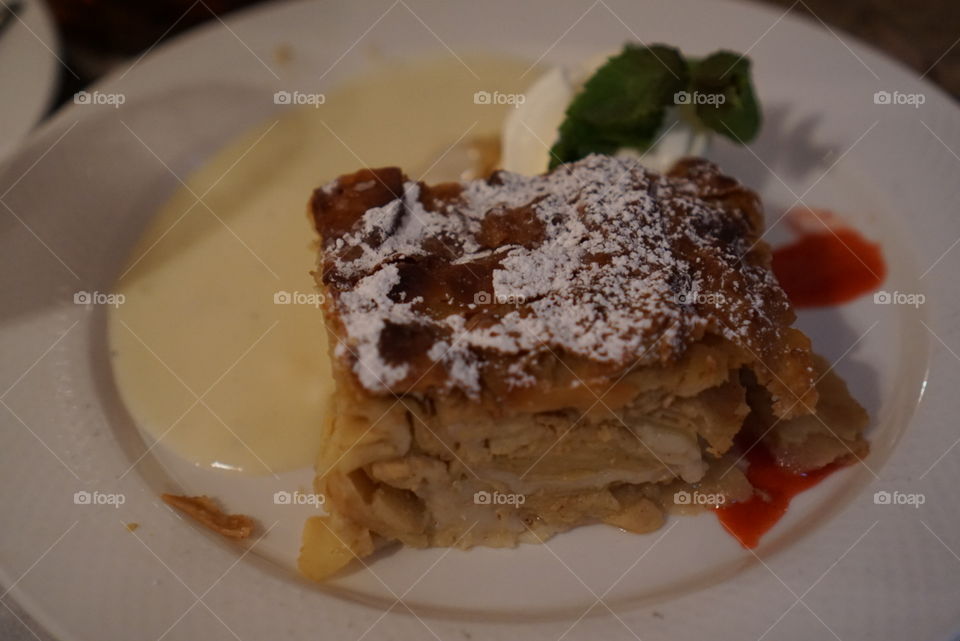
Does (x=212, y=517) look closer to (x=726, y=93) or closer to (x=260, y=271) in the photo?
(x=260, y=271)

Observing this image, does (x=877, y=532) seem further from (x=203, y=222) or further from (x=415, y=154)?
(x=203, y=222)

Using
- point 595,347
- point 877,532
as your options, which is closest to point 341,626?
point 595,347

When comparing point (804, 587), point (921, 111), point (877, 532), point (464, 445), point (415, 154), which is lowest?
point (804, 587)

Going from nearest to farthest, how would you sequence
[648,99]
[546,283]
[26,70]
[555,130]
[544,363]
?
[544,363]
[546,283]
[648,99]
[555,130]
[26,70]

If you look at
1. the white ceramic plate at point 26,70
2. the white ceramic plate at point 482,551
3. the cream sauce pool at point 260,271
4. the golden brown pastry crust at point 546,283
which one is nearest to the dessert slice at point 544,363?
the golden brown pastry crust at point 546,283

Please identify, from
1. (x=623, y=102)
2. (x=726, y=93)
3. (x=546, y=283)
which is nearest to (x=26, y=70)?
(x=623, y=102)

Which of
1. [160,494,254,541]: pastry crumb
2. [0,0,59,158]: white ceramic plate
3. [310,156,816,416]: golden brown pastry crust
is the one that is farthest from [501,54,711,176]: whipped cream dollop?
[0,0,59,158]: white ceramic plate
